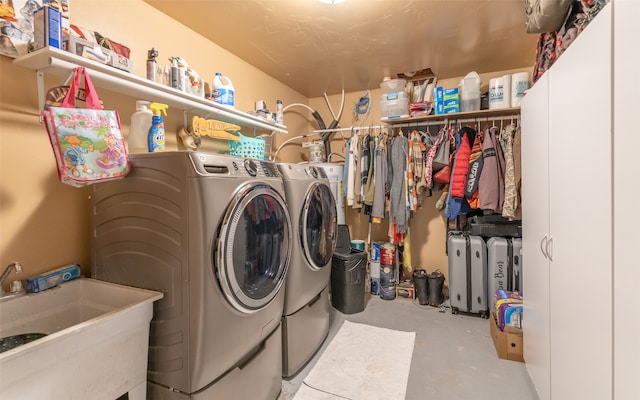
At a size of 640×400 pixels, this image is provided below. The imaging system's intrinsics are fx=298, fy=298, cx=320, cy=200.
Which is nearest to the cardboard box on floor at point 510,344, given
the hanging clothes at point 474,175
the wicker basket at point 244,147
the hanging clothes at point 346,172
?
the hanging clothes at point 474,175

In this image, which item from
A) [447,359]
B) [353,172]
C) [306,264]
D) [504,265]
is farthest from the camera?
[353,172]

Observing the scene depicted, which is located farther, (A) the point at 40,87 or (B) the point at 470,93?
(B) the point at 470,93

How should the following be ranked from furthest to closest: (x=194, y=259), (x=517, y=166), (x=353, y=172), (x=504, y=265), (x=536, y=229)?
(x=353, y=172) < (x=504, y=265) < (x=517, y=166) < (x=536, y=229) < (x=194, y=259)

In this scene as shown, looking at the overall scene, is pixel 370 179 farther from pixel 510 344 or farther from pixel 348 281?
pixel 510 344

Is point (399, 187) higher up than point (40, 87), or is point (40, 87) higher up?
point (40, 87)

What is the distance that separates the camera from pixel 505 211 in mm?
2426

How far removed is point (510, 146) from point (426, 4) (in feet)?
4.55

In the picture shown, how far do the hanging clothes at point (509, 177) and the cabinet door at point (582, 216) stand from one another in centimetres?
130

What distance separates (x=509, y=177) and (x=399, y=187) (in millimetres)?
917

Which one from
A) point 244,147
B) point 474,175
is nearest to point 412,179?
point 474,175

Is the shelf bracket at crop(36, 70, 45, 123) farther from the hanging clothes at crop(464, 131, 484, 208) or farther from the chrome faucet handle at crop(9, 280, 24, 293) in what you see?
the hanging clothes at crop(464, 131, 484, 208)

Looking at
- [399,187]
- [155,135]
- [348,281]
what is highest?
[155,135]

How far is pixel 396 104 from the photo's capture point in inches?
118

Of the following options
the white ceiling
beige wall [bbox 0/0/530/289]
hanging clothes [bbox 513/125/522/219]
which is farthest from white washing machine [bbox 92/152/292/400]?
hanging clothes [bbox 513/125/522/219]
